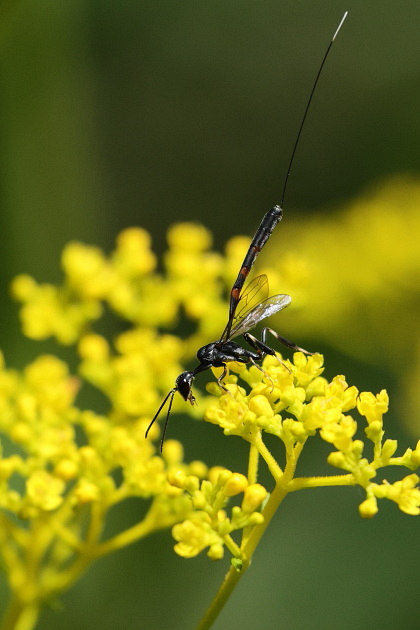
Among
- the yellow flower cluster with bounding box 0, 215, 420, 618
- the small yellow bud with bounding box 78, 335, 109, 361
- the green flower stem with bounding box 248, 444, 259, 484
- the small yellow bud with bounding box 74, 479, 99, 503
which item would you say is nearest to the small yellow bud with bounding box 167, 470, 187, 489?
the yellow flower cluster with bounding box 0, 215, 420, 618

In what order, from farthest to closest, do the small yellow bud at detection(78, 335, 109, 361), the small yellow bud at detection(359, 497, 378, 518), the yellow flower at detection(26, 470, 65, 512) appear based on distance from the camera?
1. the small yellow bud at detection(78, 335, 109, 361)
2. the yellow flower at detection(26, 470, 65, 512)
3. the small yellow bud at detection(359, 497, 378, 518)

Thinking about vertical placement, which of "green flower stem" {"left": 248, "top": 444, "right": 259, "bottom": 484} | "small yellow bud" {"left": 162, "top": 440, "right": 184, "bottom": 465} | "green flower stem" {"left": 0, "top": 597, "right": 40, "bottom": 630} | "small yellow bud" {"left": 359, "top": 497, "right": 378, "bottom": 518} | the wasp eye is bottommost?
"green flower stem" {"left": 0, "top": 597, "right": 40, "bottom": 630}

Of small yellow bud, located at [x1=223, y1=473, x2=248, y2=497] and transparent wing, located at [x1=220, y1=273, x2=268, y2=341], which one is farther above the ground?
transparent wing, located at [x1=220, y1=273, x2=268, y2=341]

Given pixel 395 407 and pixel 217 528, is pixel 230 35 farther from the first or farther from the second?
pixel 217 528

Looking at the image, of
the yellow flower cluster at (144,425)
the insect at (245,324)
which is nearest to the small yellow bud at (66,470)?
the yellow flower cluster at (144,425)

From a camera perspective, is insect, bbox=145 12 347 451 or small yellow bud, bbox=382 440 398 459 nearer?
small yellow bud, bbox=382 440 398 459

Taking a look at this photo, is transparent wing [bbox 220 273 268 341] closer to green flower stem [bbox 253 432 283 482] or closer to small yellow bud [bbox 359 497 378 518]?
green flower stem [bbox 253 432 283 482]

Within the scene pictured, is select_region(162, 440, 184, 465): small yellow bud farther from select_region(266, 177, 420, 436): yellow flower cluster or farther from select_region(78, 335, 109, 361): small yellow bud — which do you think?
select_region(266, 177, 420, 436): yellow flower cluster

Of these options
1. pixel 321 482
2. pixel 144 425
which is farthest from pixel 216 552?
pixel 144 425

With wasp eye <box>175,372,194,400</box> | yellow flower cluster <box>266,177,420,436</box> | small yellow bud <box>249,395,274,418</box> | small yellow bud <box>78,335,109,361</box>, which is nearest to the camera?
small yellow bud <box>249,395,274,418</box>
